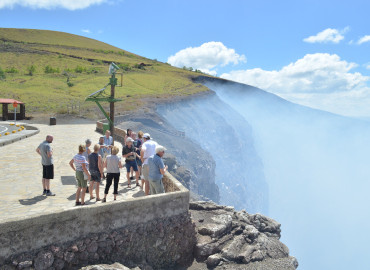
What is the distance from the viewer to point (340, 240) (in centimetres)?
8338

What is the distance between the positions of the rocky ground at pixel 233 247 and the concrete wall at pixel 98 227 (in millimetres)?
667

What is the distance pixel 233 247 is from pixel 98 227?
17.1 ft

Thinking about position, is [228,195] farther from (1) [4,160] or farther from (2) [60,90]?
(1) [4,160]

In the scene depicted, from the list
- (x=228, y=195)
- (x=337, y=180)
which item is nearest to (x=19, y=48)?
(x=228, y=195)

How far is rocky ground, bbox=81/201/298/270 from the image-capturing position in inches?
357

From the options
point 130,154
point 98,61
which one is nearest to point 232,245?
point 130,154

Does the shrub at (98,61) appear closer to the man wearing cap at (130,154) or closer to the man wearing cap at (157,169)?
the man wearing cap at (130,154)

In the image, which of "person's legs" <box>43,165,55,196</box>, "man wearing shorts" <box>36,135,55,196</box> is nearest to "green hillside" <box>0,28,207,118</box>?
"person's legs" <box>43,165,55,196</box>

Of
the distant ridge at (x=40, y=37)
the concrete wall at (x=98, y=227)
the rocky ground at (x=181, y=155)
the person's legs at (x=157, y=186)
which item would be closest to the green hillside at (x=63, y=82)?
the distant ridge at (x=40, y=37)

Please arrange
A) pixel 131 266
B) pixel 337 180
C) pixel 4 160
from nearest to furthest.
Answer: pixel 131 266, pixel 4 160, pixel 337 180

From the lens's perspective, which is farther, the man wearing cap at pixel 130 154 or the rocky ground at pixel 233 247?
Result: the man wearing cap at pixel 130 154

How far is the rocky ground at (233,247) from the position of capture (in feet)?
29.7

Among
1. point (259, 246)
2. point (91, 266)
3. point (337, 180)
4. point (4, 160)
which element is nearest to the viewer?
point (91, 266)

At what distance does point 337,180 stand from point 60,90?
10427 cm
